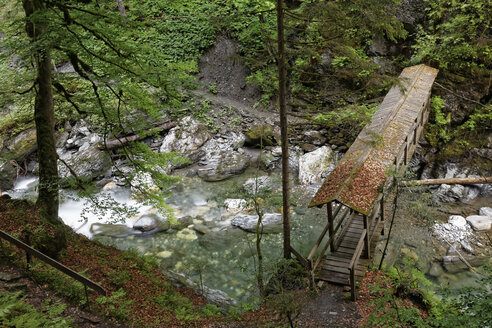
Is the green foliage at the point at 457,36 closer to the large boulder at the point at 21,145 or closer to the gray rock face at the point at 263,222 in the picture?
the gray rock face at the point at 263,222

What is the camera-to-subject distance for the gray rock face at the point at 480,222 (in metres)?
11.4

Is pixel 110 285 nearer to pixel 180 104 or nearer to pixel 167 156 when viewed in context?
pixel 167 156

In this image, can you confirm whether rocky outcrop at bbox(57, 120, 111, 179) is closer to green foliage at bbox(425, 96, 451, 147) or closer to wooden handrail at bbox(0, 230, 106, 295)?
wooden handrail at bbox(0, 230, 106, 295)

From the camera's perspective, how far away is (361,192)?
27.5 feet

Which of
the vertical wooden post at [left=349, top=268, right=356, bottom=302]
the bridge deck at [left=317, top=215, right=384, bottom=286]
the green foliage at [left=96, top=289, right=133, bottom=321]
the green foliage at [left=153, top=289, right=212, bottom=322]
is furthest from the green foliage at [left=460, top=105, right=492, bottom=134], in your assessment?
the green foliage at [left=96, top=289, right=133, bottom=321]

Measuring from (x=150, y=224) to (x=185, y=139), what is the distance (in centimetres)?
665

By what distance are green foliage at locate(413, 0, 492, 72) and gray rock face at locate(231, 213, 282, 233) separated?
1088cm

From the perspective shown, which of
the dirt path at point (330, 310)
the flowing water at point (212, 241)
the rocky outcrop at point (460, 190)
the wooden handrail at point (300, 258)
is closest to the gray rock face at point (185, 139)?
the flowing water at point (212, 241)

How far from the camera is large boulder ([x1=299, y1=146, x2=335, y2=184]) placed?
49.9 ft

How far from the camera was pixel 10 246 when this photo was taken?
723 cm

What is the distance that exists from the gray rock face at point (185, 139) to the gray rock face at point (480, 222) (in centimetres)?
1323

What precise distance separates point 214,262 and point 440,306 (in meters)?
6.81

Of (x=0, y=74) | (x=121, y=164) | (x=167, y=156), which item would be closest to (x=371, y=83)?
(x=167, y=156)

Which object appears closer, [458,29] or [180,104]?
[180,104]
